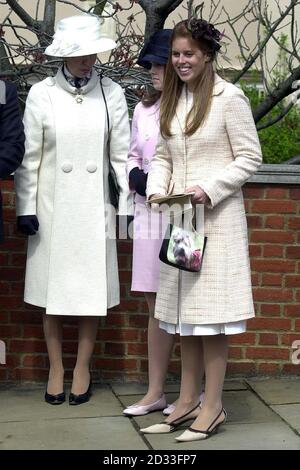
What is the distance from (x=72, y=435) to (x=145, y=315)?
1211mm

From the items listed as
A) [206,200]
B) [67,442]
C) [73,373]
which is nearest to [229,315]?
[206,200]

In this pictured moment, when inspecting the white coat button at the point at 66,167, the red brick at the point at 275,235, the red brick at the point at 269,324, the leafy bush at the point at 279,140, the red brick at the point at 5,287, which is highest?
the leafy bush at the point at 279,140

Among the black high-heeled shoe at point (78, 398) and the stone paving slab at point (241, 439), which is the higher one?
the black high-heeled shoe at point (78, 398)

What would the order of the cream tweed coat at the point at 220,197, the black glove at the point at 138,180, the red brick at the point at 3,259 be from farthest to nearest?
the red brick at the point at 3,259
the black glove at the point at 138,180
the cream tweed coat at the point at 220,197

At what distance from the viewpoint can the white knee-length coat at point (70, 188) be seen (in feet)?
18.5

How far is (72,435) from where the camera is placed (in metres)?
5.22

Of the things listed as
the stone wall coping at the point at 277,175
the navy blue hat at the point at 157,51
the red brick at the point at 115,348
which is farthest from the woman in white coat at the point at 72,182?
the stone wall coping at the point at 277,175

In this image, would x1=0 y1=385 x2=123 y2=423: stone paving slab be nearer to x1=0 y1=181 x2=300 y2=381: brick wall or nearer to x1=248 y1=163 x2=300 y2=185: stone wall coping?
x1=0 y1=181 x2=300 y2=381: brick wall

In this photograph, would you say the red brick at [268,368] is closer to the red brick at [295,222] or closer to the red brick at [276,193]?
the red brick at [295,222]

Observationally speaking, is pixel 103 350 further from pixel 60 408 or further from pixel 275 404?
pixel 275 404

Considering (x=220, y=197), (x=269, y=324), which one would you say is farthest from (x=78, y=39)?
(x=269, y=324)

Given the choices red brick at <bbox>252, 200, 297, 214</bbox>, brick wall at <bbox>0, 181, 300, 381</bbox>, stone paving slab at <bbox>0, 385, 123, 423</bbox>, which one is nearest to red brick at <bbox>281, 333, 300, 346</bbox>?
brick wall at <bbox>0, 181, 300, 381</bbox>

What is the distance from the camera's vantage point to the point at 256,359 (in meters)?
6.32

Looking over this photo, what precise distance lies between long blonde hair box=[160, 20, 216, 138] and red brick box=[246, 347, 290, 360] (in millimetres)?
1733
